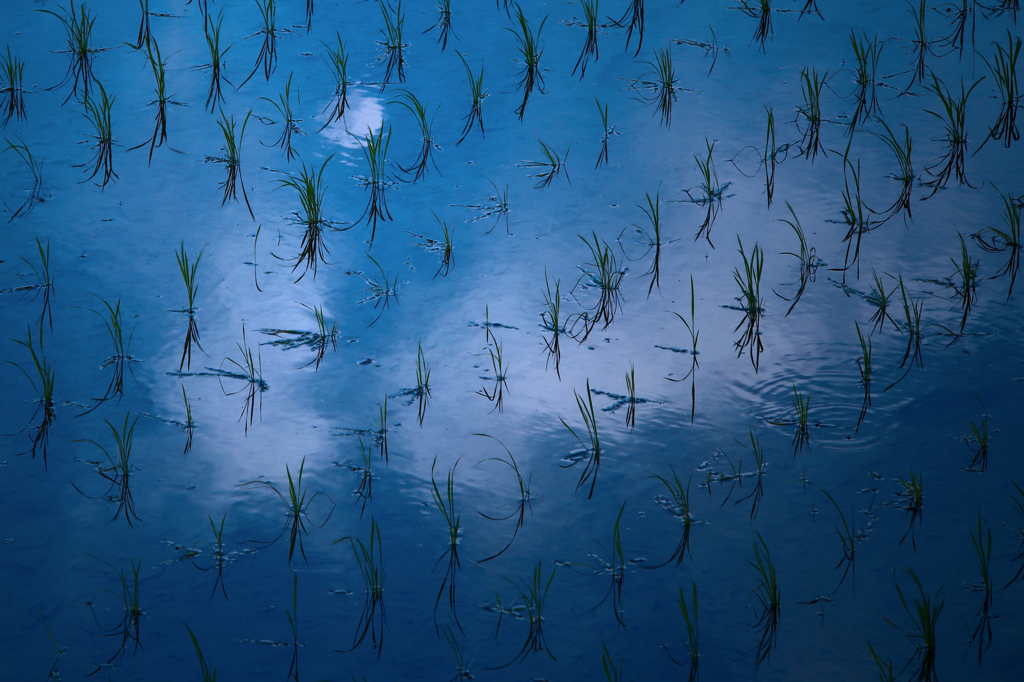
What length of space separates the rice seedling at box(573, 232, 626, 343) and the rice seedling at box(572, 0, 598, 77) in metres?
1.04

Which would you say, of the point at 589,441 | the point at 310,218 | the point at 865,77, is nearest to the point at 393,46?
the point at 310,218

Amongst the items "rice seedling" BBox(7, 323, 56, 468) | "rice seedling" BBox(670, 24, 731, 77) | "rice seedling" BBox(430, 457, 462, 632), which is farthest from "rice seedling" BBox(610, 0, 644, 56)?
"rice seedling" BBox(7, 323, 56, 468)

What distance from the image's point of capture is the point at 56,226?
2.56 m

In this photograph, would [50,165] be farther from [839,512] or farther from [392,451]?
[839,512]

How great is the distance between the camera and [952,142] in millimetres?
2627

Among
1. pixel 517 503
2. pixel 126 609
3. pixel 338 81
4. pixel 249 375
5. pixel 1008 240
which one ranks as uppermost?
pixel 338 81

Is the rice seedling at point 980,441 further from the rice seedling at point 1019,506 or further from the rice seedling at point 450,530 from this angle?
the rice seedling at point 450,530

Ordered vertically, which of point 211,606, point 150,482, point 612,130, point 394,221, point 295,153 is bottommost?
point 211,606

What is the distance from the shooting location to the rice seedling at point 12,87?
A: 297 centimetres

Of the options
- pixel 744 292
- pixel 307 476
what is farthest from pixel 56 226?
pixel 744 292

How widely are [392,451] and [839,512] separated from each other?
1.20 meters

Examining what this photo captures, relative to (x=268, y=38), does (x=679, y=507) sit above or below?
below

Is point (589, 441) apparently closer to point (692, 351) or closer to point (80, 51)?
point (692, 351)

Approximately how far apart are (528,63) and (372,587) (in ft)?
7.49
